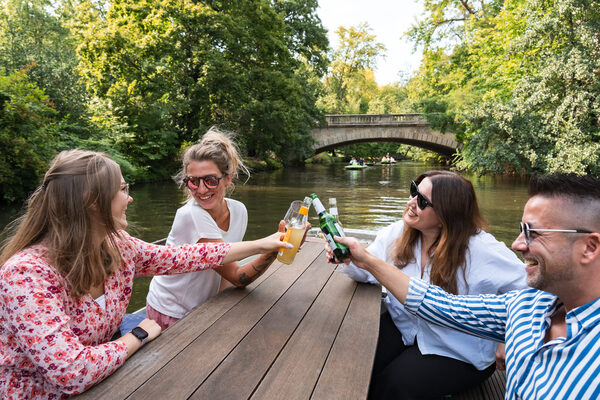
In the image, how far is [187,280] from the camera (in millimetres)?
1974

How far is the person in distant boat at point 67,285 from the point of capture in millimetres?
1048

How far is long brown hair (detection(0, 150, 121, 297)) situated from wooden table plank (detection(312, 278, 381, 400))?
823 mm

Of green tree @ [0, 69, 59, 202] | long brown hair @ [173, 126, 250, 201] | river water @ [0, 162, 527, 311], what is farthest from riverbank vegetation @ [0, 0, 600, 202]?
long brown hair @ [173, 126, 250, 201]

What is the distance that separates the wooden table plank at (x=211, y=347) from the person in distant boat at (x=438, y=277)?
1.31 ft

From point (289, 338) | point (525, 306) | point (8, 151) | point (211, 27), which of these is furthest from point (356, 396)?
point (211, 27)

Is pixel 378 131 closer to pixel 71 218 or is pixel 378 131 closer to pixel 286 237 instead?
pixel 286 237

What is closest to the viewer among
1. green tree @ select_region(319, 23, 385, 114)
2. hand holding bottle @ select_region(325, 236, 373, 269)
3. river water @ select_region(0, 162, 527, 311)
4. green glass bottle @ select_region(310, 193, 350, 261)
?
hand holding bottle @ select_region(325, 236, 373, 269)

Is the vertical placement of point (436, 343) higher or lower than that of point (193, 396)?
lower

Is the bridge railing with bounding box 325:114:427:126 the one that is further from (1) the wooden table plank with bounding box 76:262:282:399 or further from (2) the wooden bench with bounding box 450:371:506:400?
(1) the wooden table plank with bounding box 76:262:282:399

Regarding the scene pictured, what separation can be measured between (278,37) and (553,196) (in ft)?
55.9

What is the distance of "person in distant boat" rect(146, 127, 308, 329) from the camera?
6.24ft

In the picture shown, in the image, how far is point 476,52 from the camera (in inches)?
710

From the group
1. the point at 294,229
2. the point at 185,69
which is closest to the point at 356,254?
the point at 294,229

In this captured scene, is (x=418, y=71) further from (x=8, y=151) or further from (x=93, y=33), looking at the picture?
(x=8, y=151)
